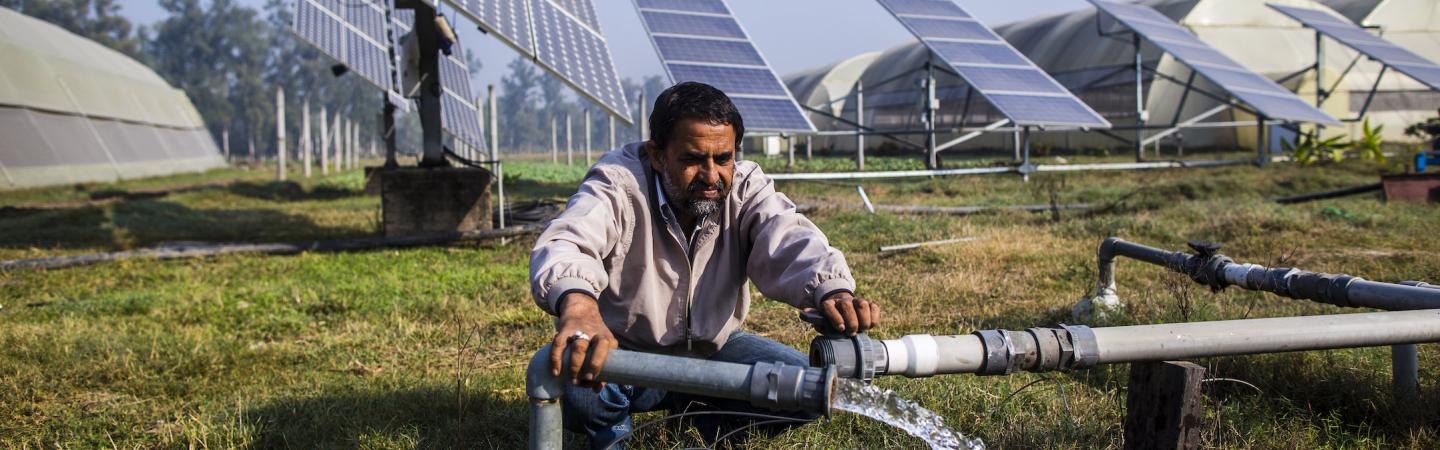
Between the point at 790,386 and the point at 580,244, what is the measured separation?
2.87 feet

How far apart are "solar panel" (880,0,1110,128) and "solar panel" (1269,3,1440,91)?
244 inches

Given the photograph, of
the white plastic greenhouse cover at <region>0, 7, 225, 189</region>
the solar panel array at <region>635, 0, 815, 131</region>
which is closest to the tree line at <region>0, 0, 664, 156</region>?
the white plastic greenhouse cover at <region>0, 7, 225, 189</region>

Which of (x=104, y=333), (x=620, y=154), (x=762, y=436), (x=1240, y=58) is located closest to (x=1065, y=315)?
(x=762, y=436)

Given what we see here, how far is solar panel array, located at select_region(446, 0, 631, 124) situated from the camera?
7.87 metres

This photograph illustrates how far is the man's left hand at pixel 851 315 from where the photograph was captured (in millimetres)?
2328

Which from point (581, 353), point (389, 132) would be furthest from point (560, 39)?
point (581, 353)

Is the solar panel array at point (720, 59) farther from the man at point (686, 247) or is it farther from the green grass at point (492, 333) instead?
the man at point (686, 247)

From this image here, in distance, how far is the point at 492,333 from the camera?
16.5ft

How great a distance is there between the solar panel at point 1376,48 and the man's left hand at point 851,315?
16.8m

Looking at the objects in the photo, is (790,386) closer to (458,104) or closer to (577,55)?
(577,55)

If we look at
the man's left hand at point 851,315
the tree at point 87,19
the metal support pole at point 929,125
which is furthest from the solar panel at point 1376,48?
the tree at point 87,19

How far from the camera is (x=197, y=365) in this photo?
14.4ft

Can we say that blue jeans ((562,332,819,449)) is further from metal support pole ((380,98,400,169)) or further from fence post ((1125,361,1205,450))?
metal support pole ((380,98,400,169))

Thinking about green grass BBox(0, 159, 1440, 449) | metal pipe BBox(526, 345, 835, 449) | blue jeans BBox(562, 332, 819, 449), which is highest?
metal pipe BBox(526, 345, 835, 449)
